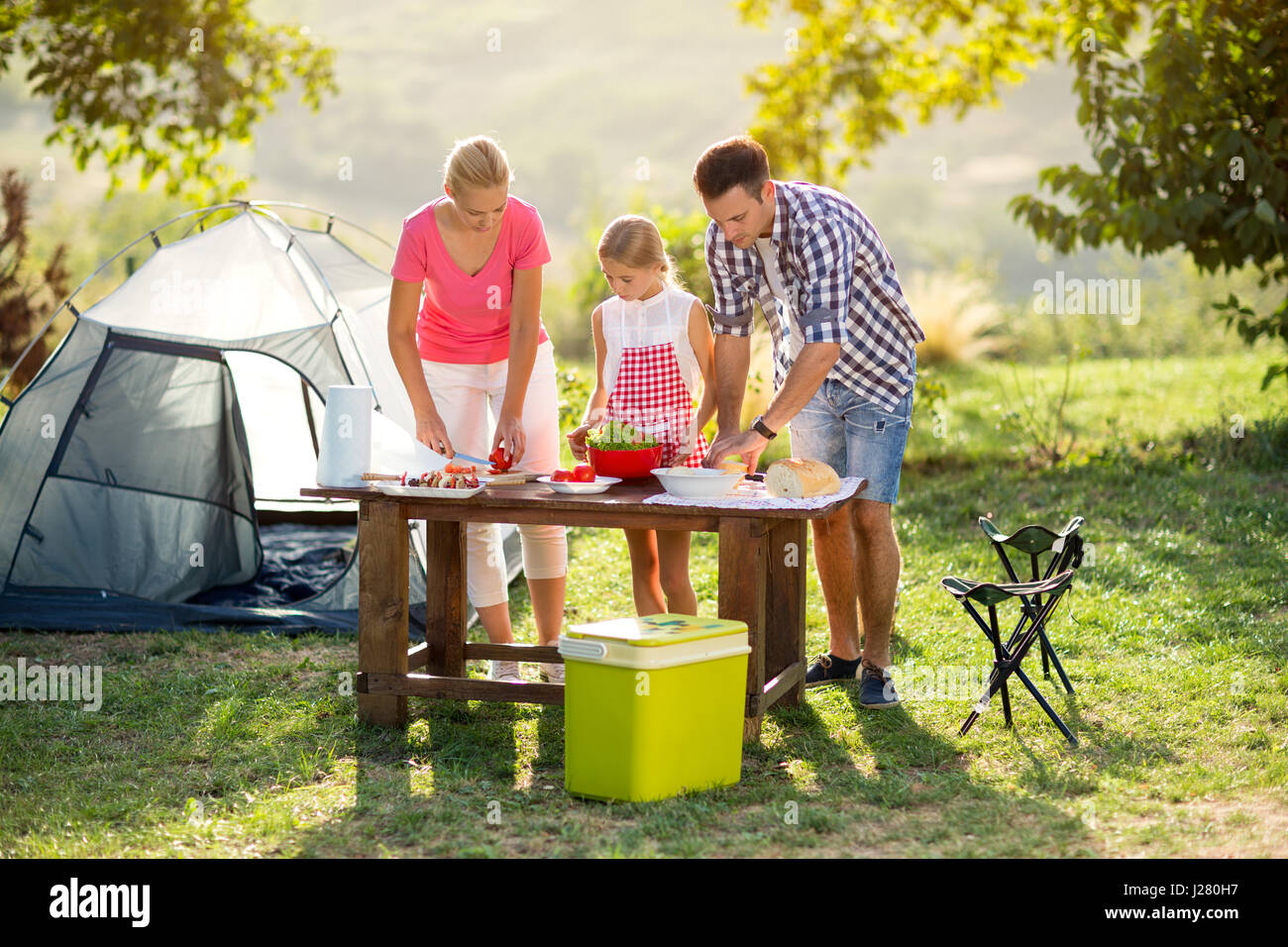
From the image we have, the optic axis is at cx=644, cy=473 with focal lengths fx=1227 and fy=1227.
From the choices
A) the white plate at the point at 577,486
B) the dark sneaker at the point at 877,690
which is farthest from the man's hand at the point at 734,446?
the dark sneaker at the point at 877,690

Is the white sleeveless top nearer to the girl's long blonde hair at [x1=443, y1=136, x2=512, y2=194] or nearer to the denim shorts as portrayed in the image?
the denim shorts

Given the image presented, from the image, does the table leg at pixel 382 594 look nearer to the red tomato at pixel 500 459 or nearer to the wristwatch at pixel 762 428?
the red tomato at pixel 500 459

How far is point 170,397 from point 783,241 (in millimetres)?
3158

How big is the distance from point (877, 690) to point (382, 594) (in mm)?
1531

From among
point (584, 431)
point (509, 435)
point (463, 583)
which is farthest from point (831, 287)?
point (463, 583)

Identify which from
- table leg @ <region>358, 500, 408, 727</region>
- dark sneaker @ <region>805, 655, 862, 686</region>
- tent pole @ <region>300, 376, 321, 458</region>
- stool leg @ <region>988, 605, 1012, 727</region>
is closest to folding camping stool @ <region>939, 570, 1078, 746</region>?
stool leg @ <region>988, 605, 1012, 727</region>

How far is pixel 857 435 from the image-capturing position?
12.3 ft

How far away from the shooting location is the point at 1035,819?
285 cm

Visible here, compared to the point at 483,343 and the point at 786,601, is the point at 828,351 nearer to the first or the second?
the point at 786,601

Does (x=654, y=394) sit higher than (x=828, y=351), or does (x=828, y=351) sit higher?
(x=828, y=351)

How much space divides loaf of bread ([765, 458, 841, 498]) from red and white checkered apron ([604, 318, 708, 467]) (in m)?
0.59

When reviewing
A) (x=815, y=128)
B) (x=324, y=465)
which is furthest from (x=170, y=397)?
(x=815, y=128)

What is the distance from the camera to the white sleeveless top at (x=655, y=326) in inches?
151

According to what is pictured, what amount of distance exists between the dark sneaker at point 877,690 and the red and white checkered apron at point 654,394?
0.86 m
